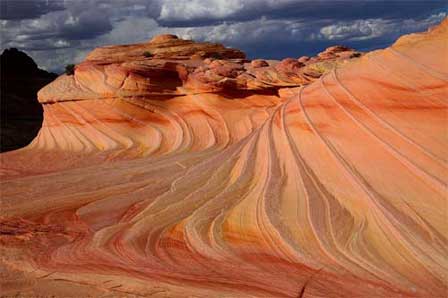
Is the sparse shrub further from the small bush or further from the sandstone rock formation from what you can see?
the sandstone rock formation

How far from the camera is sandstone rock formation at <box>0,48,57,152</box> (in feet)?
131

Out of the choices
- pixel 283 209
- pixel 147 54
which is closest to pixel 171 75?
pixel 147 54

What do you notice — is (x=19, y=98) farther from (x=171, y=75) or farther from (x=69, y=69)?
(x=171, y=75)

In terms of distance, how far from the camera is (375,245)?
6273mm

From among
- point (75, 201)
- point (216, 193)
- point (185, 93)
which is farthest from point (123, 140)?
point (216, 193)

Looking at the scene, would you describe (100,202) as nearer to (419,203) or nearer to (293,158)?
(293,158)

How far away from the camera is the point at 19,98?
176 ft

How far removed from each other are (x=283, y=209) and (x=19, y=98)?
50308 mm

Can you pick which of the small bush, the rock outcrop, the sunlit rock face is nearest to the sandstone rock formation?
the small bush

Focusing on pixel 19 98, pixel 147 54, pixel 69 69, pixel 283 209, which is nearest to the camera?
pixel 283 209

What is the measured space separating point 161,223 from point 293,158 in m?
2.24

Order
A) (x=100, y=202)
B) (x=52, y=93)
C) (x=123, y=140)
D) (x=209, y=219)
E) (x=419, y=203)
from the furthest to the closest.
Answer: (x=52, y=93)
(x=123, y=140)
(x=100, y=202)
(x=209, y=219)
(x=419, y=203)

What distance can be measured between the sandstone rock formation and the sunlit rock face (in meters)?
28.2

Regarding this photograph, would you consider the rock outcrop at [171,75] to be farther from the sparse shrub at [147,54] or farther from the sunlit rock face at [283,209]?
the sunlit rock face at [283,209]
